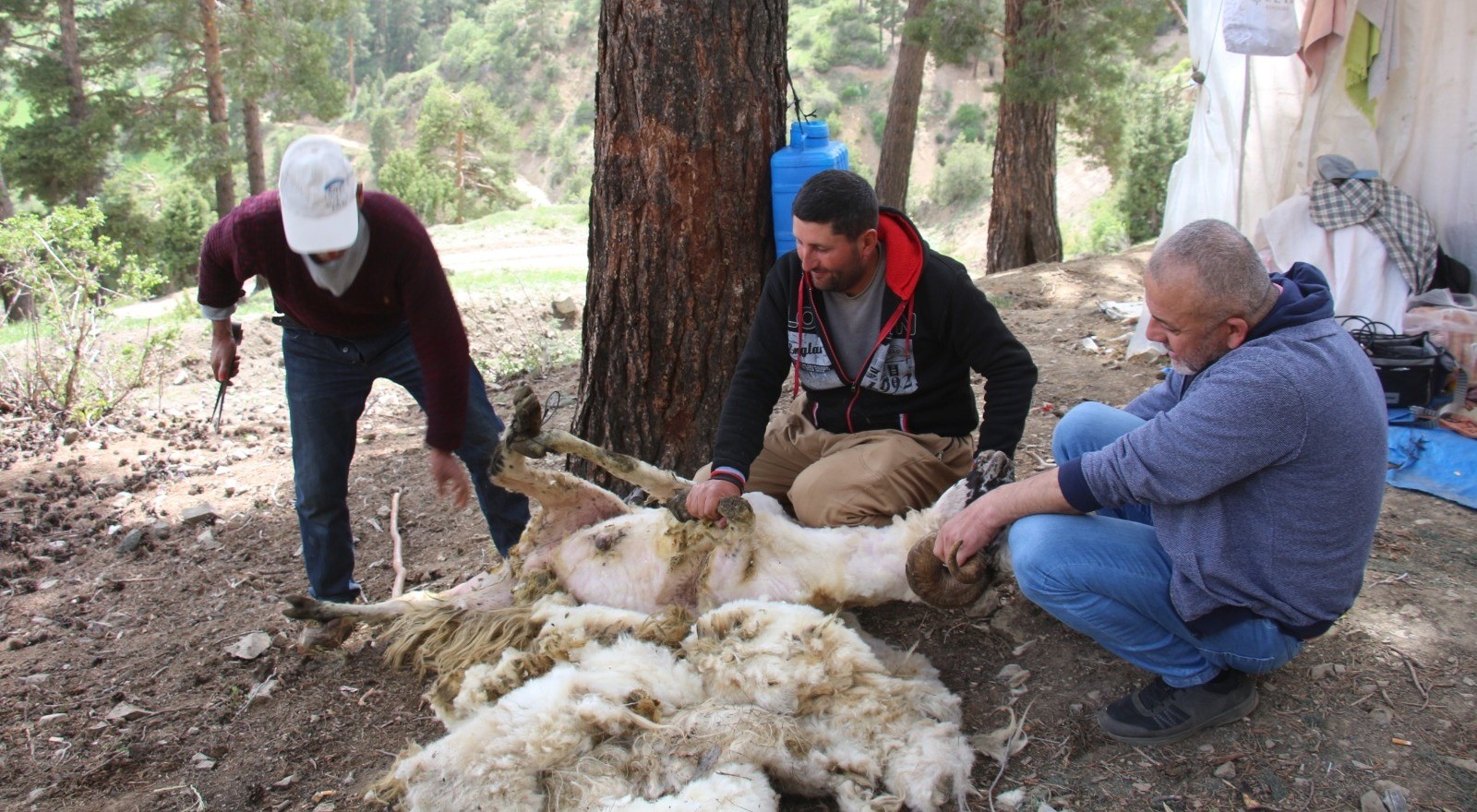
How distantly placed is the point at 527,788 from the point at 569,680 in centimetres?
29

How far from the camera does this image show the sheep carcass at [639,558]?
272 cm

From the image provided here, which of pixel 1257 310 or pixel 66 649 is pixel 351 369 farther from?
pixel 1257 310

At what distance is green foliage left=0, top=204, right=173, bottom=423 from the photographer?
5.68 metres

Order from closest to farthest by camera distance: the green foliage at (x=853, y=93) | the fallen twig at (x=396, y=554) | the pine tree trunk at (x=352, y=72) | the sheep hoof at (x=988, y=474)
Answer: the sheep hoof at (x=988, y=474) < the fallen twig at (x=396, y=554) < the green foliage at (x=853, y=93) < the pine tree trunk at (x=352, y=72)

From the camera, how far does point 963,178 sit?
2900 cm

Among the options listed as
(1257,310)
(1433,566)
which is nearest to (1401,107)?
(1433,566)

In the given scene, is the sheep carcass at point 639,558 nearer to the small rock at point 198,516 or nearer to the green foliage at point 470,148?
the small rock at point 198,516

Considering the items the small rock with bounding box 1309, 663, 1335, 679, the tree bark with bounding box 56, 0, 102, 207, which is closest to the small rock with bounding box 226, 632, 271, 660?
the small rock with bounding box 1309, 663, 1335, 679

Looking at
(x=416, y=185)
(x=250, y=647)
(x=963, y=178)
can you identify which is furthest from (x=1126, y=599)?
(x=416, y=185)

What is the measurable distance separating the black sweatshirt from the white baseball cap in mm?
1202

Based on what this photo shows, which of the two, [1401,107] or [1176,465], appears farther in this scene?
[1401,107]

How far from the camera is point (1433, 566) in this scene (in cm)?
303

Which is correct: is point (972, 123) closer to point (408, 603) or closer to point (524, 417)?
point (524, 417)

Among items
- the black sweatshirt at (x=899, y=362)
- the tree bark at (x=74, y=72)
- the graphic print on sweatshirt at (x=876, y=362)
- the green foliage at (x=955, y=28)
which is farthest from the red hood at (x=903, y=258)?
the tree bark at (x=74, y=72)
